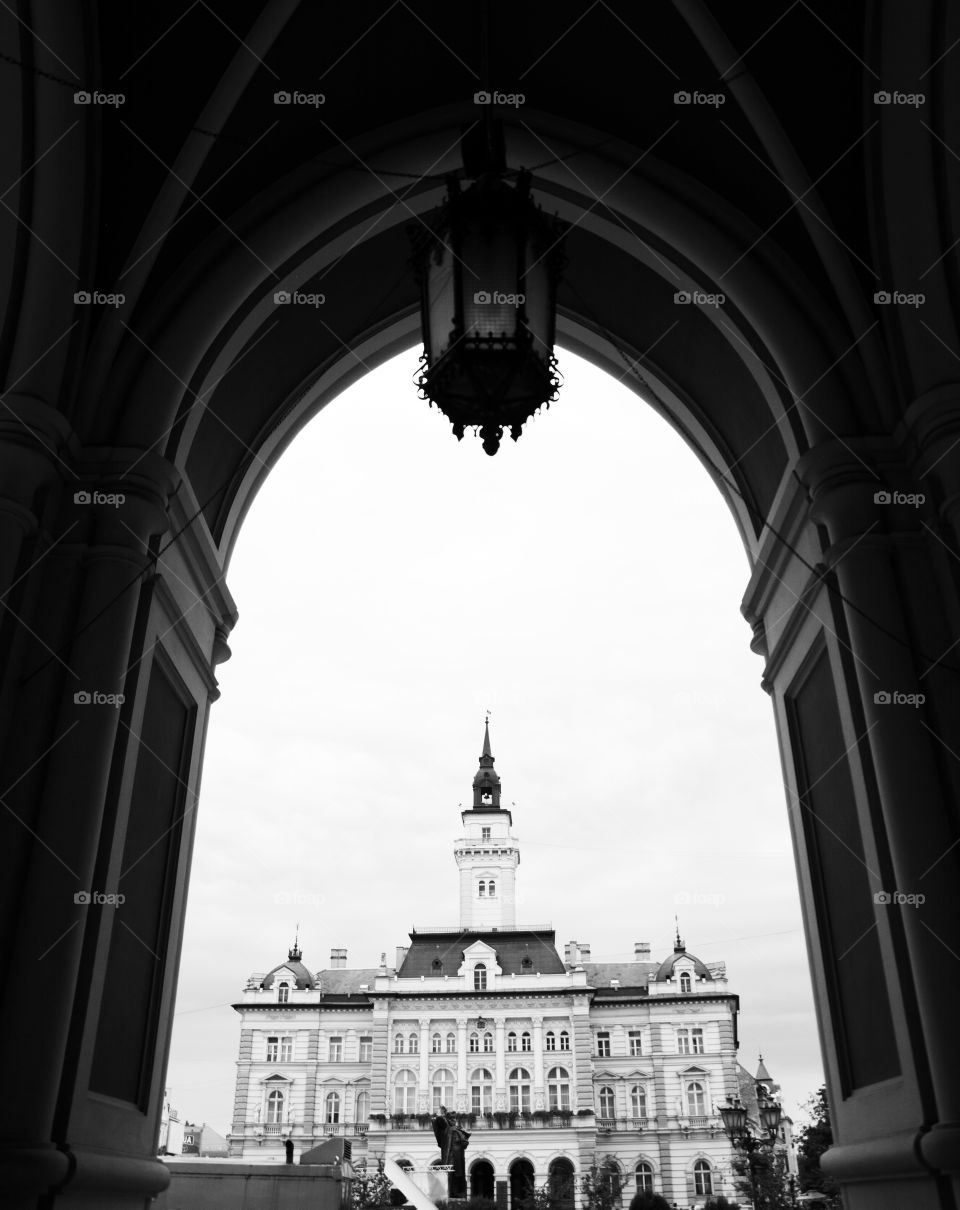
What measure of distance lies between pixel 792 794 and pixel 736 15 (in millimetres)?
4637

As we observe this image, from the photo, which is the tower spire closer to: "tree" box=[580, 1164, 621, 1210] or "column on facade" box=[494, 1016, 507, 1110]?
"column on facade" box=[494, 1016, 507, 1110]

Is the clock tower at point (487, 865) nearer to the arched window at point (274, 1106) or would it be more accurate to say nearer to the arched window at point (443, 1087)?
the arched window at point (443, 1087)

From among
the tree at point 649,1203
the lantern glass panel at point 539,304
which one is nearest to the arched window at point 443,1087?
the tree at point 649,1203

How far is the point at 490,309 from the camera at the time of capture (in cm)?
421

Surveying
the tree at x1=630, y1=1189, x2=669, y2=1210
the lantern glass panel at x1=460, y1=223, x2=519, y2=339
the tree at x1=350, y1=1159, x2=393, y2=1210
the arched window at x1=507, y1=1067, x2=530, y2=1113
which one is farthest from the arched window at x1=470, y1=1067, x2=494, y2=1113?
the lantern glass panel at x1=460, y1=223, x2=519, y2=339

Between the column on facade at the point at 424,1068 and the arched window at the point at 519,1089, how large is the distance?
462 centimetres

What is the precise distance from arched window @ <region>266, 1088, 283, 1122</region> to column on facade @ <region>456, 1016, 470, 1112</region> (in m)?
11.2

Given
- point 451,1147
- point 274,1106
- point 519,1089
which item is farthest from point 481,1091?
point 451,1147

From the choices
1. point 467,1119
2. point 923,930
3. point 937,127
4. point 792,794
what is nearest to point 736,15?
point 937,127

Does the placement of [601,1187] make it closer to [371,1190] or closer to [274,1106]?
[371,1190]

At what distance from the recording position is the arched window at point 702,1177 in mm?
59000

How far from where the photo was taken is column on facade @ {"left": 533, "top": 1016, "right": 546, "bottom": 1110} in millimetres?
60188

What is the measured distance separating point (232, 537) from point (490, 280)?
157 inches

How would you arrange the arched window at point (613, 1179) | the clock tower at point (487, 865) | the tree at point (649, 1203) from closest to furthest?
the tree at point (649, 1203) → the arched window at point (613, 1179) → the clock tower at point (487, 865)
